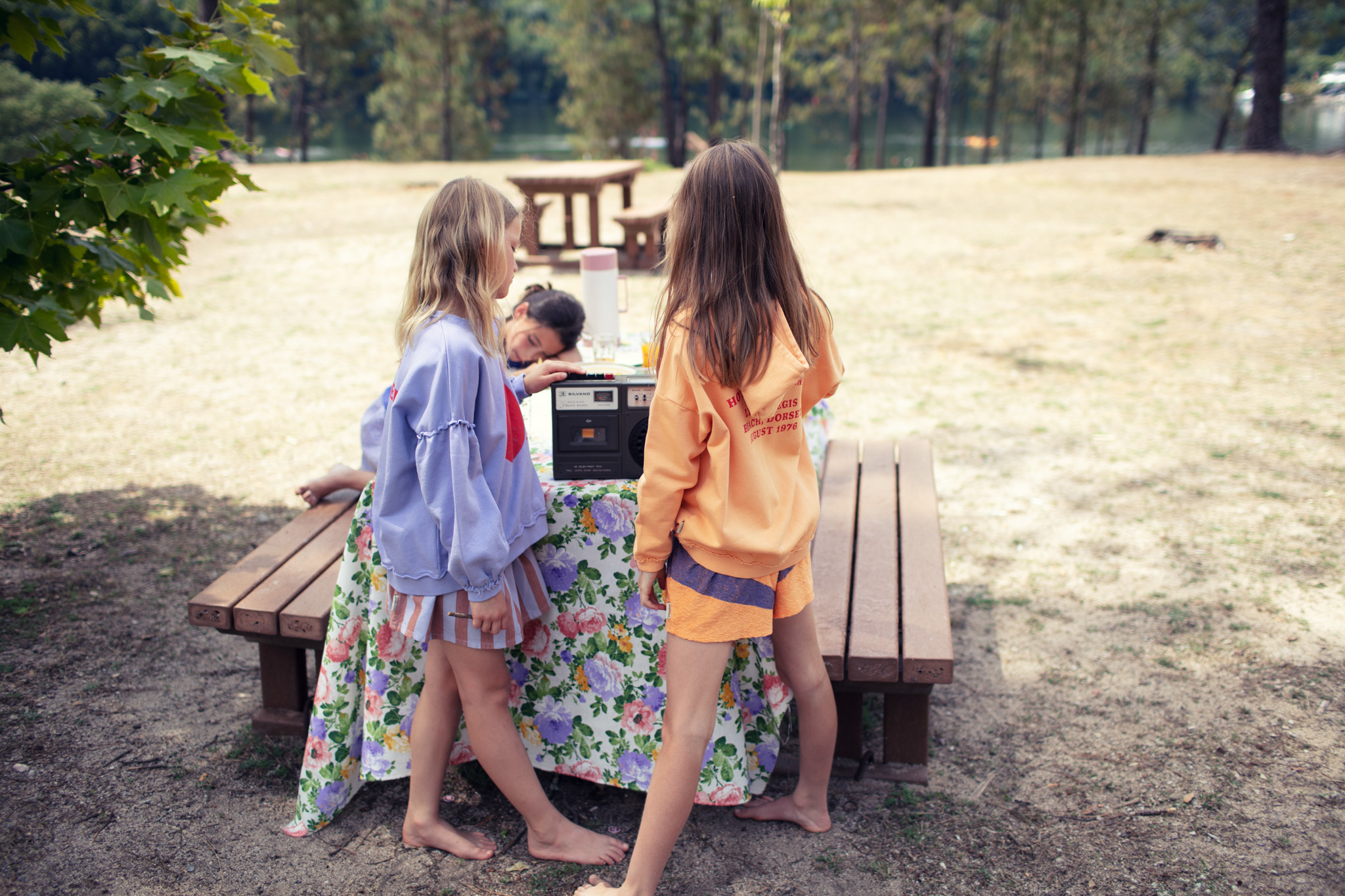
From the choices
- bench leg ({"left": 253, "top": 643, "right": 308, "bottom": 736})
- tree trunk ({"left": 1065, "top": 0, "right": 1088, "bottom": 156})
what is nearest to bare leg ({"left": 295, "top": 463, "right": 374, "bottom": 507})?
A: bench leg ({"left": 253, "top": 643, "right": 308, "bottom": 736})

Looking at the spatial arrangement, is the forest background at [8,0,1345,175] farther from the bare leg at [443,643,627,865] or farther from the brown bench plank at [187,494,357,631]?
the bare leg at [443,643,627,865]

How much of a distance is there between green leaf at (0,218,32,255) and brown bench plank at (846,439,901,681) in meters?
2.55

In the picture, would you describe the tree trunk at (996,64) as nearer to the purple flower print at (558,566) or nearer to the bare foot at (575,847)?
the purple flower print at (558,566)

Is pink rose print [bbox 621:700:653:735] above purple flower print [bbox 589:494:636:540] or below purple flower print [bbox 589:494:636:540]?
below

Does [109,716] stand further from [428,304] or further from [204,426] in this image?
[204,426]

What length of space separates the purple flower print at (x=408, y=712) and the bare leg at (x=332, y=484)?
941 mm

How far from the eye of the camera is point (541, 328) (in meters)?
3.05

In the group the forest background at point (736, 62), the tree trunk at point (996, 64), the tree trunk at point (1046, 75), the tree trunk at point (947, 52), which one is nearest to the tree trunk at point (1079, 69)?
the forest background at point (736, 62)

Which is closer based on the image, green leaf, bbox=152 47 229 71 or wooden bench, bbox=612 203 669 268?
green leaf, bbox=152 47 229 71

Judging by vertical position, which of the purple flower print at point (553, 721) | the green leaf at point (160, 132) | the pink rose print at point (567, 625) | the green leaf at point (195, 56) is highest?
the green leaf at point (195, 56)

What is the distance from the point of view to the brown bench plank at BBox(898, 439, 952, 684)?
7.27ft

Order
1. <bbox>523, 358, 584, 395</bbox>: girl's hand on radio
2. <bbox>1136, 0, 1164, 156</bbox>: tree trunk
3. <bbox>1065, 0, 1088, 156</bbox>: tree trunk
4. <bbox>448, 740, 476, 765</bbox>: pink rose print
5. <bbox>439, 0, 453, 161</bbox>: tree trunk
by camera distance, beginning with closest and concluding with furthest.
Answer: <bbox>523, 358, 584, 395</bbox>: girl's hand on radio
<bbox>448, 740, 476, 765</bbox>: pink rose print
<bbox>1136, 0, 1164, 156</bbox>: tree trunk
<bbox>1065, 0, 1088, 156</bbox>: tree trunk
<bbox>439, 0, 453, 161</bbox>: tree trunk

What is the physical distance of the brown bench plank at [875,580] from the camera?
2232 mm

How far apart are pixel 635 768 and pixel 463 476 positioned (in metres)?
0.94
